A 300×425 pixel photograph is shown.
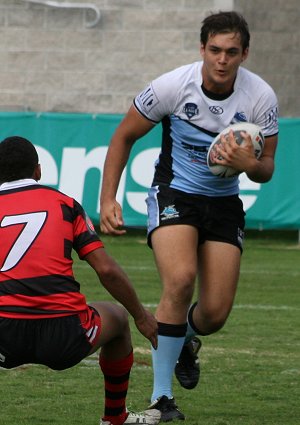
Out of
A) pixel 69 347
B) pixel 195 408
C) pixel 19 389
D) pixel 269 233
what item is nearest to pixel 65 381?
pixel 19 389

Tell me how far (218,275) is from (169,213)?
0.42 metres

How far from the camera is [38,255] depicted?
18.3ft

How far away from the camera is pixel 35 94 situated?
61.7ft

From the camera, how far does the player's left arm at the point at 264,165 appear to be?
6612 mm

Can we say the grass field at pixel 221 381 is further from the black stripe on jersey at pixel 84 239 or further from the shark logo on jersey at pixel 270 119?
the shark logo on jersey at pixel 270 119

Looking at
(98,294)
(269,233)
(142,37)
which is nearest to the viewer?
(98,294)

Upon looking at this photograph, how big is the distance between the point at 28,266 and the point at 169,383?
1.45 m

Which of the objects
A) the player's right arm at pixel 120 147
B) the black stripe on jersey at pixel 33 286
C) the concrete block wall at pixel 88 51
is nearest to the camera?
the black stripe on jersey at pixel 33 286

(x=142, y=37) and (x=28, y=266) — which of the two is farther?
(x=142, y=37)

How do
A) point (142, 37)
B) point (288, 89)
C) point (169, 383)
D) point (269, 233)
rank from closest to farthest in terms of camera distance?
point (169, 383) → point (269, 233) → point (142, 37) → point (288, 89)

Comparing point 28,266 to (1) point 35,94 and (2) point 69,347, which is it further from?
(1) point 35,94

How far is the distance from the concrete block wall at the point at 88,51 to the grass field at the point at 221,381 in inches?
287

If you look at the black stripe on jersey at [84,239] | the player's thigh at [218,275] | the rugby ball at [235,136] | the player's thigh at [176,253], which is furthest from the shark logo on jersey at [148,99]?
the black stripe on jersey at [84,239]

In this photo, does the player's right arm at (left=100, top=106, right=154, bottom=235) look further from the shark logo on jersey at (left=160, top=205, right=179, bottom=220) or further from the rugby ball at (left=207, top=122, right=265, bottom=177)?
the rugby ball at (left=207, top=122, right=265, bottom=177)
